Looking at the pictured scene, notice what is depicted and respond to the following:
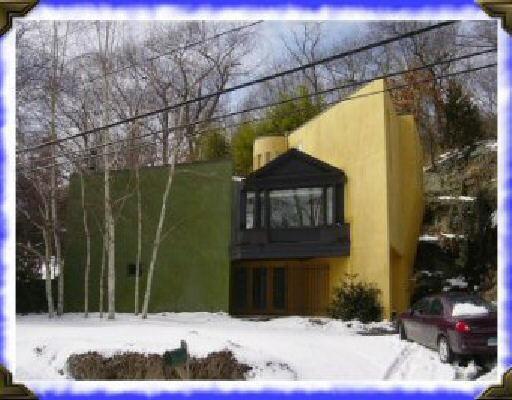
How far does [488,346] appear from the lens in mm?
6180

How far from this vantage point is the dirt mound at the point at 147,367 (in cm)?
621

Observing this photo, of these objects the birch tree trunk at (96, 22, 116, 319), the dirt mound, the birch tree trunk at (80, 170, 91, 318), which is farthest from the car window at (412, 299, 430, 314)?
the birch tree trunk at (80, 170, 91, 318)

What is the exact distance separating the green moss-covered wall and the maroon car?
156cm

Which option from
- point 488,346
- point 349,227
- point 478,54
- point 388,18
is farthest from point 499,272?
point 388,18

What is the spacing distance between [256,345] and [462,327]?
1.59 meters

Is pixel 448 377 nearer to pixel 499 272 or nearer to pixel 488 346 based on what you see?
pixel 488 346

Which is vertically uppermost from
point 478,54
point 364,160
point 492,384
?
point 478,54

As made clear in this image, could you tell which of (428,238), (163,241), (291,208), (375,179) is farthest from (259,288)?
(428,238)

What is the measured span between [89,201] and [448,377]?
10.6 feet

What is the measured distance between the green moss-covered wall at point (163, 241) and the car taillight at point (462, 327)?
1.88 m

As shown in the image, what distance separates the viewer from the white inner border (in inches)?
240

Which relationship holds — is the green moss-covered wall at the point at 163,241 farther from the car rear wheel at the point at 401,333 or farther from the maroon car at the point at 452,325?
the maroon car at the point at 452,325

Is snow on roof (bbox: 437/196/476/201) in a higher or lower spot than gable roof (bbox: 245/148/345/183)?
lower

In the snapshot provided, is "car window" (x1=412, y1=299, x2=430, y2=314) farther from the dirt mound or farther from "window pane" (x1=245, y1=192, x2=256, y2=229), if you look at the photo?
"window pane" (x1=245, y1=192, x2=256, y2=229)
